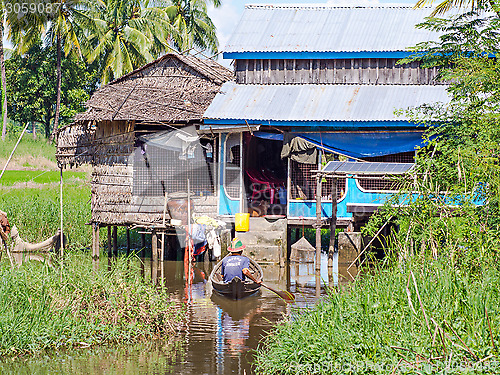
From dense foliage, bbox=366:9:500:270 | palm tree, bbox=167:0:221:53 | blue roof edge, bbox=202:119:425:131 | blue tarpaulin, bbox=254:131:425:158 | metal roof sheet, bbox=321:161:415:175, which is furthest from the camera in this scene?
palm tree, bbox=167:0:221:53

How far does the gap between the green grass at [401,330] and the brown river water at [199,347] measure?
0.69 m

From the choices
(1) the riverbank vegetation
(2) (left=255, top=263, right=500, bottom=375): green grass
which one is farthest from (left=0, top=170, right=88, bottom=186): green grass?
(2) (left=255, top=263, right=500, bottom=375): green grass

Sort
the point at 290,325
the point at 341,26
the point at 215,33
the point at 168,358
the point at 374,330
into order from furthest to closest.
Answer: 1. the point at 215,33
2. the point at 341,26
3. the point at 168,358
4. the point at 290,325
5. the point at 374,330

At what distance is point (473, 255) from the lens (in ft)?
28.5

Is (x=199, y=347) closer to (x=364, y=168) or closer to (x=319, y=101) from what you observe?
(x=364, y=168)

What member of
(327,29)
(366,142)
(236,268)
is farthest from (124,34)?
(236,268)

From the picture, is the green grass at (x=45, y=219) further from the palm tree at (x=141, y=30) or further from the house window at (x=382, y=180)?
the palm tree at (x=141, y=30)

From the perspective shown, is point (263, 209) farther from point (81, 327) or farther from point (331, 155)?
point (81, 327)

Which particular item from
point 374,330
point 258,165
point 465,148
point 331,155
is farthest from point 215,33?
point 374,330

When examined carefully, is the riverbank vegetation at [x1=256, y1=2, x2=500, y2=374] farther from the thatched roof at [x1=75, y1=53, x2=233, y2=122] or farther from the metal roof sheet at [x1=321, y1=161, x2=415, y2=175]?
the thatched roof at [x1=75, y1=53, x2=233, y2=122]

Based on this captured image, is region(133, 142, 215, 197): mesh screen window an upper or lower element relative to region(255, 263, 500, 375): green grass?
upper

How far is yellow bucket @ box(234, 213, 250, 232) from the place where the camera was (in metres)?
16.7

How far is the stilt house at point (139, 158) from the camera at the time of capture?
17.2 m

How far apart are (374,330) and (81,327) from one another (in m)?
4.31
